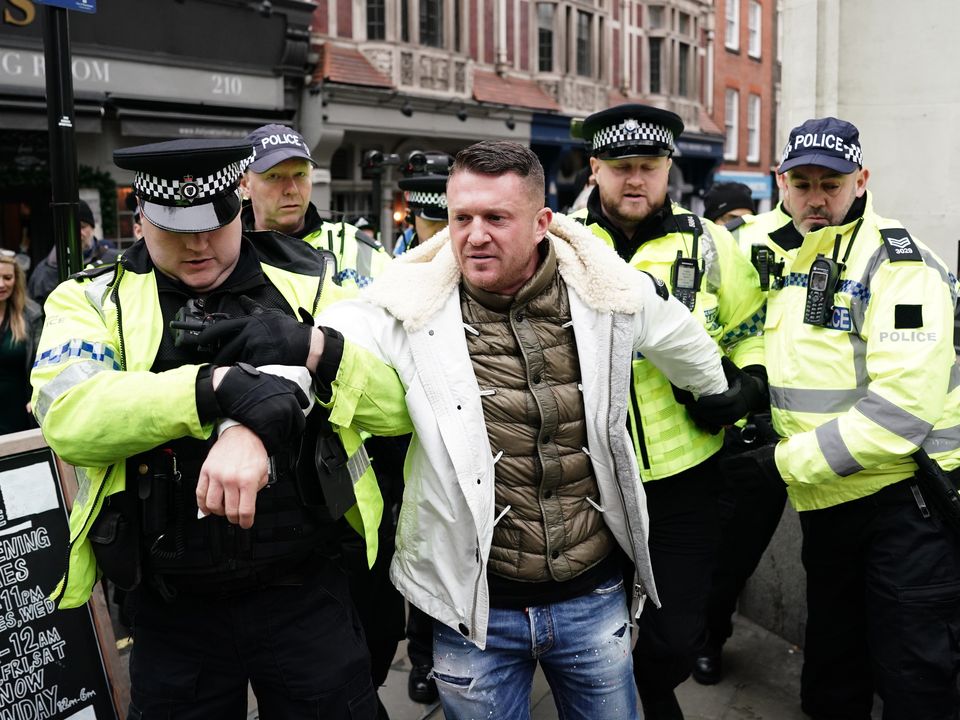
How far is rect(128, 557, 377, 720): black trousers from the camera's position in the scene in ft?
7.20

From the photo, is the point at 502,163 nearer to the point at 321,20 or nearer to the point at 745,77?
the point at 321,20

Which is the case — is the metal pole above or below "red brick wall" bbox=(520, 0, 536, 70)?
below

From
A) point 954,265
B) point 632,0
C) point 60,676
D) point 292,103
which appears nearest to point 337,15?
point 292,103

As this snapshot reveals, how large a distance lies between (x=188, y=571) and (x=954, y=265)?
4.71 meters

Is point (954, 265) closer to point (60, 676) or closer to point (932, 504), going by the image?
point (932, 504)

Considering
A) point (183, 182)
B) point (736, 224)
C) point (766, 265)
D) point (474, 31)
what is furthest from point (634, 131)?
point (474, 31)

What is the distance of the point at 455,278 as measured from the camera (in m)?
2.35

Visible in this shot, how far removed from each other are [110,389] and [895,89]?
4779mm

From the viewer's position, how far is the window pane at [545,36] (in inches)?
848

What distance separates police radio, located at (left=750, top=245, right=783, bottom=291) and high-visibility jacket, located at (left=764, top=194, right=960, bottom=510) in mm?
62

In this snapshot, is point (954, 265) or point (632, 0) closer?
point (954, 265)

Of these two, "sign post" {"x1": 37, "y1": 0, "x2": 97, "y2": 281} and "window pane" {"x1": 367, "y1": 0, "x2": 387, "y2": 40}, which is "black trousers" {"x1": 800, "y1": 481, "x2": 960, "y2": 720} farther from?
"window pane" {"x1": 367, "y1": 0, "x2": 387, "y2": 40}

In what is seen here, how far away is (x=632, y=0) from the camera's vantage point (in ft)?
80.2

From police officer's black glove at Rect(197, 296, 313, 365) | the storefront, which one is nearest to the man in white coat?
police officer's black glove at Rect(197, 296, 313, 365)
